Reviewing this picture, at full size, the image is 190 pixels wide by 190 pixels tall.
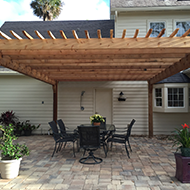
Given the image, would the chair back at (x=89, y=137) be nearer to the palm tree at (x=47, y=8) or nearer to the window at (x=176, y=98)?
the window at (x=176, y=98)

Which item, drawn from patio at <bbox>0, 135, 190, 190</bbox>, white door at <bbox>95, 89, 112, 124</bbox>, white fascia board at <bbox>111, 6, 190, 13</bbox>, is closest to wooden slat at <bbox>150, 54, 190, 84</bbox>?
patio at <bbox>0, 135, 190, 190</bbox>

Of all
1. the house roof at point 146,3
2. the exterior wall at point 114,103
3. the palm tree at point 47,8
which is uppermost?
the palm tree at point 47,8

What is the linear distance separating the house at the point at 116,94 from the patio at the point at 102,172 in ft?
9.76

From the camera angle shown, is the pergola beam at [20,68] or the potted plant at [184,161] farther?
the pergola beam at [20,68]

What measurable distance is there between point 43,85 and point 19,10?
40.6m

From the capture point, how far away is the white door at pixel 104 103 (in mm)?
8875

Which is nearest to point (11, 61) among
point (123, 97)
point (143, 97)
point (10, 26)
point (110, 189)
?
point (110, 189)

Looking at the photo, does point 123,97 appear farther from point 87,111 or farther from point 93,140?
point 93,140

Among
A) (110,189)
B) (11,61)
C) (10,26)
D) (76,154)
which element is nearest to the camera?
(110,189)

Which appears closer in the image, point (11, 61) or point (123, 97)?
point (11, 61)

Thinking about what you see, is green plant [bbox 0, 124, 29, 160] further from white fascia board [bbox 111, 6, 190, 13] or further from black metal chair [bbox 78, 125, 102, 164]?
white fascia board [bbox 111, 6, 190, 13]

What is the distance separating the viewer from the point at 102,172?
4.06 metres

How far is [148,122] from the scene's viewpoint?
8.45 metres

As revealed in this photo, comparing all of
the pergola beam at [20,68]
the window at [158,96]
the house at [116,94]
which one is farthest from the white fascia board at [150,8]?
the pergola beam at [20,68]
